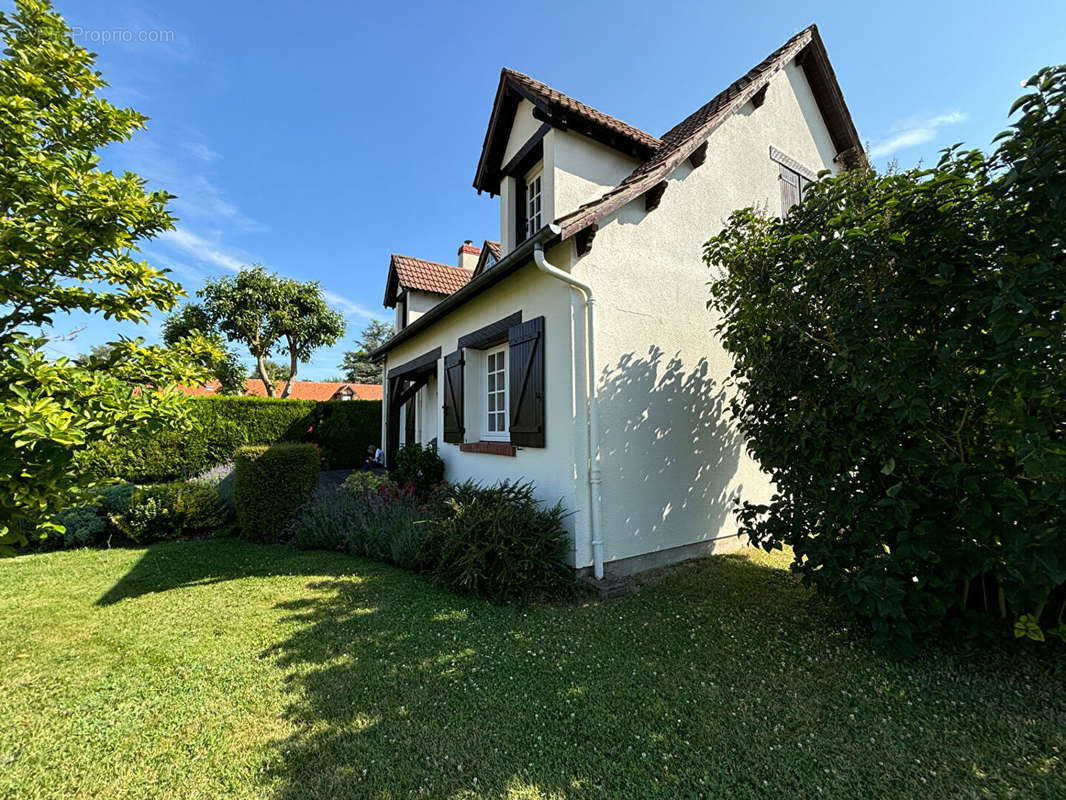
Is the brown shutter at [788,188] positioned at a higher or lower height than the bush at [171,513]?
higher

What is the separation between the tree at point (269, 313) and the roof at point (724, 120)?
19.1 metres

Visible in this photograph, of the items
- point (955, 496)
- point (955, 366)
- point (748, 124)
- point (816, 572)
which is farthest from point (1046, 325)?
point (748, 124)

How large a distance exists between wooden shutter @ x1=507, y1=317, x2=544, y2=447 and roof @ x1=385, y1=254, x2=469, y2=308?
20.5 ft

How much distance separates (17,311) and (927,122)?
25.6 ft

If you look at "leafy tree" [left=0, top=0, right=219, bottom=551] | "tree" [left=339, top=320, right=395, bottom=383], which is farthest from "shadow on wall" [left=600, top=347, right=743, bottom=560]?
"tree" [left=339, top=320, right=395, bottom=383]

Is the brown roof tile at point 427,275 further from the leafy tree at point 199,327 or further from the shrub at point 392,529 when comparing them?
the leafy tree at point 199,327

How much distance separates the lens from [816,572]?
347cm

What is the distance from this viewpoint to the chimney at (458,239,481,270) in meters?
13.4

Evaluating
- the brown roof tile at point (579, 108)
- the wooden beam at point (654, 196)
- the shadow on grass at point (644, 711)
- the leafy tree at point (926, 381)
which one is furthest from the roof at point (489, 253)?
the shadow on grass at point (644, 711)

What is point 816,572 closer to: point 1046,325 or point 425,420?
point 1046,325

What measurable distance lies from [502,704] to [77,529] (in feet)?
26.0

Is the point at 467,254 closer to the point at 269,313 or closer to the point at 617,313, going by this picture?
the point at 617,313

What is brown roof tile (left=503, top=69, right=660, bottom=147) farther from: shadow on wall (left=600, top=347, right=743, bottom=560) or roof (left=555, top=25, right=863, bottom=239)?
shadow on wall (left=600, top=347, right=743, bottom=560)

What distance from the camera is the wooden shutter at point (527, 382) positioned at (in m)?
5.11
